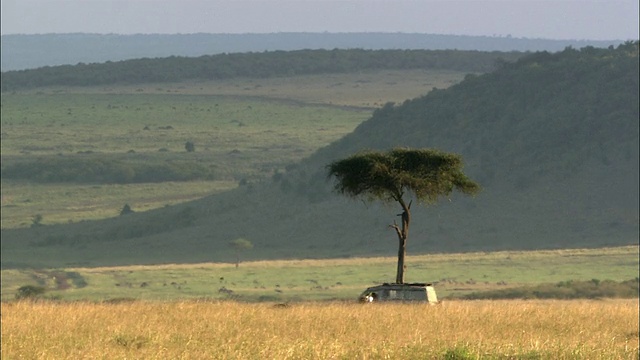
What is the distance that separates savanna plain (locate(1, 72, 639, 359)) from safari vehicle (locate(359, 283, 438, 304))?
2.30ft

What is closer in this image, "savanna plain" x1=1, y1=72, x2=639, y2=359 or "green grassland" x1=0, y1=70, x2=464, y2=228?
"savanna plain" x1=1, y1=72, x2=639, y2=359

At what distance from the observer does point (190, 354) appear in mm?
15508

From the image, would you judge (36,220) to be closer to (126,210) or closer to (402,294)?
(126,210)

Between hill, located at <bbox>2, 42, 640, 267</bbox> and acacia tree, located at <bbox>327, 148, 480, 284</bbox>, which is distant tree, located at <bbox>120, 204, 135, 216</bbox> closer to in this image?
hill, located at <bbox>2, 42, 640, 267</bbox>

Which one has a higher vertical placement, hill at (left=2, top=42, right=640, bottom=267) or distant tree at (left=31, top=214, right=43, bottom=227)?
hill at (left=2, top=42, right=640, bottom=267)

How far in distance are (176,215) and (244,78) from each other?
261ft

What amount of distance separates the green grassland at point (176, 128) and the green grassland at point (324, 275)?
28086 mm

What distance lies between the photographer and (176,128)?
455ft

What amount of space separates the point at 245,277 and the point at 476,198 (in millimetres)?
25051

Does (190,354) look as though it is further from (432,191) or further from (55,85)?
(55,85)

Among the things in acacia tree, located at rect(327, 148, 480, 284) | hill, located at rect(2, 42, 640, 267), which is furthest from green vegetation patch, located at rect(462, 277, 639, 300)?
hill, located at rect(2, 42, 640, 267)

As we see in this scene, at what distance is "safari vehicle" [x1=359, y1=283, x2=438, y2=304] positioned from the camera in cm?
2742

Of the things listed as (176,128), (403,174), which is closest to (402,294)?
(403,174)

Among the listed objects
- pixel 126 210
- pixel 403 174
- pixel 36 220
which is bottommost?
pixel 36 220
